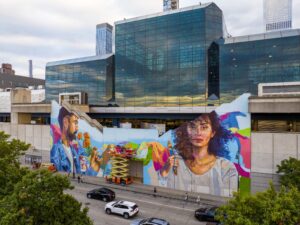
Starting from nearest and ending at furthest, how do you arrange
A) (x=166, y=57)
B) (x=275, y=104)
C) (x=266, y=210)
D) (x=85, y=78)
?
(x=266, y=210) → (x=275, y=104) → (x=166, y=57) → (x=85, y=78)

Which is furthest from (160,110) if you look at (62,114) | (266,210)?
(266,210)

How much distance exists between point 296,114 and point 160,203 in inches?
827

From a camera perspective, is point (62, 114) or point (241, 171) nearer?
point (241, 171)

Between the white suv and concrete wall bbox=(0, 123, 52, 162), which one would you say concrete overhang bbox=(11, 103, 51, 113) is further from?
the white suv

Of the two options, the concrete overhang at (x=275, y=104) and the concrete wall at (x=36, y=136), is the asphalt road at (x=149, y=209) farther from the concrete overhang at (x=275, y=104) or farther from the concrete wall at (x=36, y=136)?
the concrete wall at (x=36, y=136)

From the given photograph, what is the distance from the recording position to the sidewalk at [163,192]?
3051 centimetres

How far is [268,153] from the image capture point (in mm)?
29094

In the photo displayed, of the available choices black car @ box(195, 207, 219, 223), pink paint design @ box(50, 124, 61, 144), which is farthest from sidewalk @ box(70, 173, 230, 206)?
pink paint design @ box(50, 124, 61, 144)

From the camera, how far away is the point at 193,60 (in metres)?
55.7

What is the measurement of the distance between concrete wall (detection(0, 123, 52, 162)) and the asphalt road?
57.7ft

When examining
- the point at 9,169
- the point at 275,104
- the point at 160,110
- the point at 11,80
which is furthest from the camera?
the point at 11,80

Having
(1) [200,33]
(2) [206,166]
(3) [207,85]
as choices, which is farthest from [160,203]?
(1) [200,33]

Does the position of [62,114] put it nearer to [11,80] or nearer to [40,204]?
[40,204]

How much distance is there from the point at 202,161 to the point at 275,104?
38.7 ft
